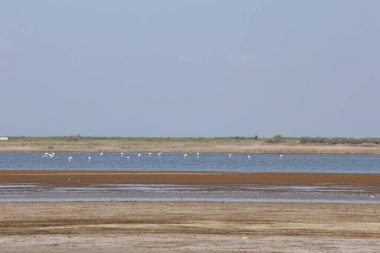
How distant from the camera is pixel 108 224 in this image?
85.2 ft

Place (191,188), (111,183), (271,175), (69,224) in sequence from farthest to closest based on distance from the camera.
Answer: (271,175) < (111,183) < (191,188) < (69,224)

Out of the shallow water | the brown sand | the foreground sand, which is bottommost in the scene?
the foreground sand

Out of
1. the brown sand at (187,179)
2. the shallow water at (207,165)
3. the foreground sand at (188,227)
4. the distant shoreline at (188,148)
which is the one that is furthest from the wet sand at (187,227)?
the distant shoreline at (188,148)

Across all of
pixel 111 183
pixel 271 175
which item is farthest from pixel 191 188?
pixel 271 175

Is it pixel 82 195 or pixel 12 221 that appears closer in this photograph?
pixel 12 221

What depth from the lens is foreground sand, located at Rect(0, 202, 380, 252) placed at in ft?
71.6

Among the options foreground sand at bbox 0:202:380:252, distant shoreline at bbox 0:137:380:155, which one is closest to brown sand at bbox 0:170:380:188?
foreground sand at bbox 0:202:380:252

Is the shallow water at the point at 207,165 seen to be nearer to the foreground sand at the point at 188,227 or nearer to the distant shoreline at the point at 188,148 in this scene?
the distant shoreline at the point at 188,148

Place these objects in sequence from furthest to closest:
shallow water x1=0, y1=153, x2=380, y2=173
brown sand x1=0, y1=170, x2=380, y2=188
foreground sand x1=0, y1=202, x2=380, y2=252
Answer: shallow water x1=0, y1=153, x2=380, y2=173 → brown sand x1=0, y1=170, x2=380, y2=188 → foreground sand x1=0, y1=202, x2=380, y2=252

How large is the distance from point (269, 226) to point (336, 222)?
93.7 inches

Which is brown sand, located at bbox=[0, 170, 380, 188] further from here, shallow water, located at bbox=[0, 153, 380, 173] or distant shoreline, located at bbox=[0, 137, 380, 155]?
distant shoreline, located at bbox=[0, 137, 380, 155]

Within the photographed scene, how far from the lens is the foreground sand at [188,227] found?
21.8 m

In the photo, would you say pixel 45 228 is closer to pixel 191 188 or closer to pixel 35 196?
pixel 35 196

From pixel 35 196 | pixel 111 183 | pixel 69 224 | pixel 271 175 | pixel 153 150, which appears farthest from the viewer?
pixel 153 150
